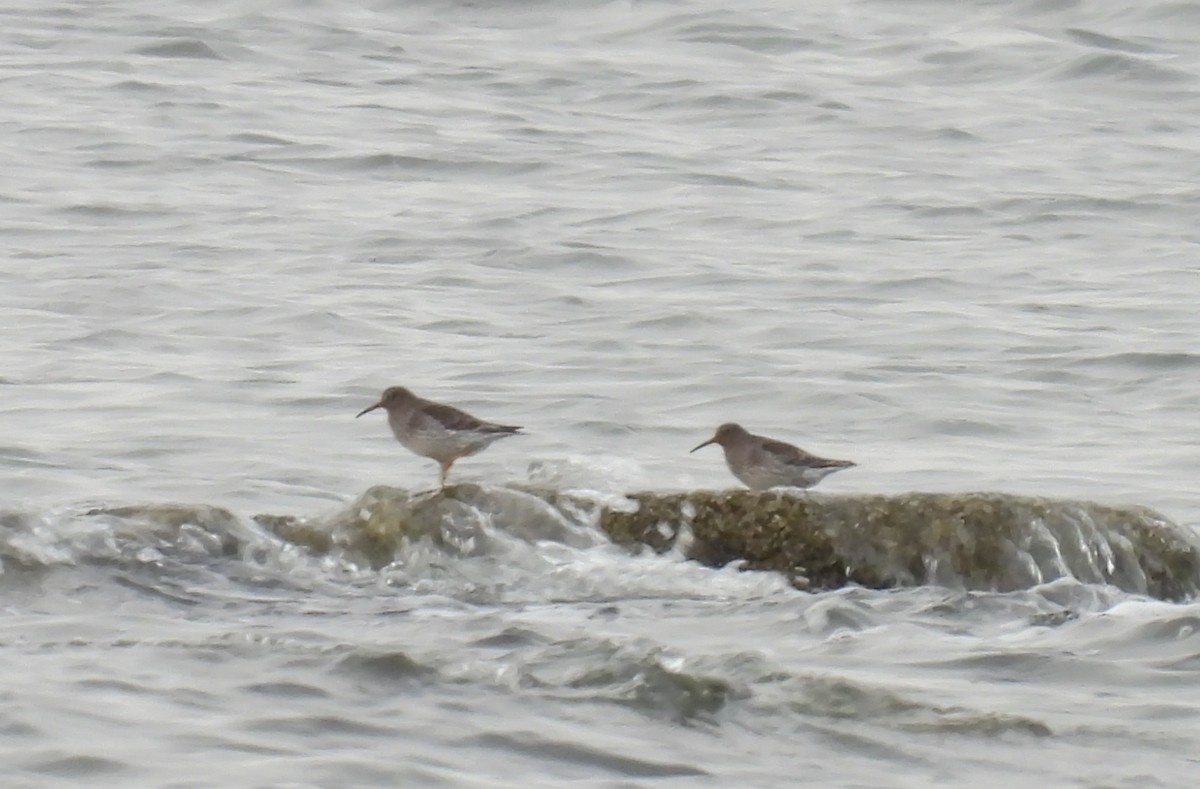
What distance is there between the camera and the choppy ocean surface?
7.14 m

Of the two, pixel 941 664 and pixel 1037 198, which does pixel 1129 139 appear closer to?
pixel 1037 198

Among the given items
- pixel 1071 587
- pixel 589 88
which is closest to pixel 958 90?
pixel 589 88

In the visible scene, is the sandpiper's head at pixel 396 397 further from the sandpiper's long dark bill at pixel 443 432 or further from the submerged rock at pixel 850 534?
the submerged rock at pixel 850 534

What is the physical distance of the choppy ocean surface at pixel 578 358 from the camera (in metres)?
7.14

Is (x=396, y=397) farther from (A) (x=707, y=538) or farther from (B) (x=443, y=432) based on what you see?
(A) (x=707, y=538)

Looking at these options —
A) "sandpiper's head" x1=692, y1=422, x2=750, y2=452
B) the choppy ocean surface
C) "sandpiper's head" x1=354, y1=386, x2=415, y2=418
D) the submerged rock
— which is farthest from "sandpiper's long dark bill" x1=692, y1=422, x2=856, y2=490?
"sandpiper's head" x1=354, y1=386, x2=415, y2=418

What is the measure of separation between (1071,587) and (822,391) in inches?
199

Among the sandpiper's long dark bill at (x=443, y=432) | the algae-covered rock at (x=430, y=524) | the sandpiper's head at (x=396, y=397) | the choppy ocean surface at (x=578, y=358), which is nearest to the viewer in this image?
the choppy ocean surface at (x=578, y=358)

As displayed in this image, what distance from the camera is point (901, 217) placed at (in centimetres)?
1833

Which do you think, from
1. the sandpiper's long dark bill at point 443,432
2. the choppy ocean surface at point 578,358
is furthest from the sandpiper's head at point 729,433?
the sandpiper's long dark bill at point 443,432

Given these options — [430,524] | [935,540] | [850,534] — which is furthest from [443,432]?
[935,540]

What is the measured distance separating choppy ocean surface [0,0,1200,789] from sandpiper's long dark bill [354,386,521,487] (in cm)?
40

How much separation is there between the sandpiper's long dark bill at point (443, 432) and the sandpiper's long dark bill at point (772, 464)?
3.45 feet

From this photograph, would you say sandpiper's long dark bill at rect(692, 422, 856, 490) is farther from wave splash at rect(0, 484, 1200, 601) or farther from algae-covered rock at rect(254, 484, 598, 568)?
algae-covered rock at rect(254, 484, 598, 568)
